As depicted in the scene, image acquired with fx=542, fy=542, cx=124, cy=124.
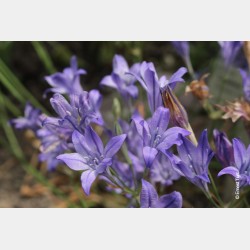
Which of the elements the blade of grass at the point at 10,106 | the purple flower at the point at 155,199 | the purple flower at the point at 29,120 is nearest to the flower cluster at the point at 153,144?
the purple flower at the point at 155,199

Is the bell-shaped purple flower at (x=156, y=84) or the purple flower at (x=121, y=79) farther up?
the bell-shaped purple flower at (x=156, y=84)

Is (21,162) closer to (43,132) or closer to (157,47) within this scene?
(43,132)

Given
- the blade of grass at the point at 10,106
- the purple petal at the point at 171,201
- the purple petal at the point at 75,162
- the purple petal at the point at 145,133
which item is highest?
the purple petal at the point at 145,133

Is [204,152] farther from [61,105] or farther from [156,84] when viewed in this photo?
[61,105]

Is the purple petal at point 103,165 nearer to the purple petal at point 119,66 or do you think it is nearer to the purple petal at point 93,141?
the purple petal at point 93,141

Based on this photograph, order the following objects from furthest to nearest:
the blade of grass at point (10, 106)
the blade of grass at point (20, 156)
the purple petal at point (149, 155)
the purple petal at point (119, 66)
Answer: the blade of grass at point (10, 106), the blade of grass at point (20, 156), the purple petal at point (119, 66), the purple petal at point (149, 155)

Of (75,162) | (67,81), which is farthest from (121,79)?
(75,162)
